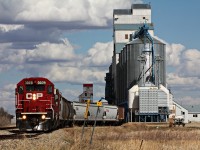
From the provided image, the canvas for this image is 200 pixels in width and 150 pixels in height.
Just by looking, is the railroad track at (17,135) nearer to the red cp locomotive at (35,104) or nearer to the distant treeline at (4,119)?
the red cp locomotive at (35,104)

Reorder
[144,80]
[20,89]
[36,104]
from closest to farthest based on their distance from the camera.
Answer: [36,104] < [20,89] < [144,80]

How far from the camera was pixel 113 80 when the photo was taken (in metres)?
178

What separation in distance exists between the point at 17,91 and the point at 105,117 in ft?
142

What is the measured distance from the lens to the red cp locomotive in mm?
37781

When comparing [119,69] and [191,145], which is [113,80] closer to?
[119,69]

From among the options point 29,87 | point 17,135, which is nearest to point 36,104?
point 29,87

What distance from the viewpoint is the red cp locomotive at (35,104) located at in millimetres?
37781

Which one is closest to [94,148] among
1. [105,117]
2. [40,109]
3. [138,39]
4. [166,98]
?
[40,109]

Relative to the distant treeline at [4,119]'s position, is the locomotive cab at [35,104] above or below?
above

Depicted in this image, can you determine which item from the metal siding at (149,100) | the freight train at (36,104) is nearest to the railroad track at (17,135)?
the freight train at (36,104)

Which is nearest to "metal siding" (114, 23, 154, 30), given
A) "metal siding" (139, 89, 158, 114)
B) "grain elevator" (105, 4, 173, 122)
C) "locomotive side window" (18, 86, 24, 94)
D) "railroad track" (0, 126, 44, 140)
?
Result: "grain elevator" (105, 4, 173, 122)

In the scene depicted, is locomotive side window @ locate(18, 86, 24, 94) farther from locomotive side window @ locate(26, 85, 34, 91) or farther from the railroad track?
the railroad track

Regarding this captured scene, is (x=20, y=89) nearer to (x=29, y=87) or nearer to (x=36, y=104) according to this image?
(x=29, y=87)

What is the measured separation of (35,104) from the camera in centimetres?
3891
